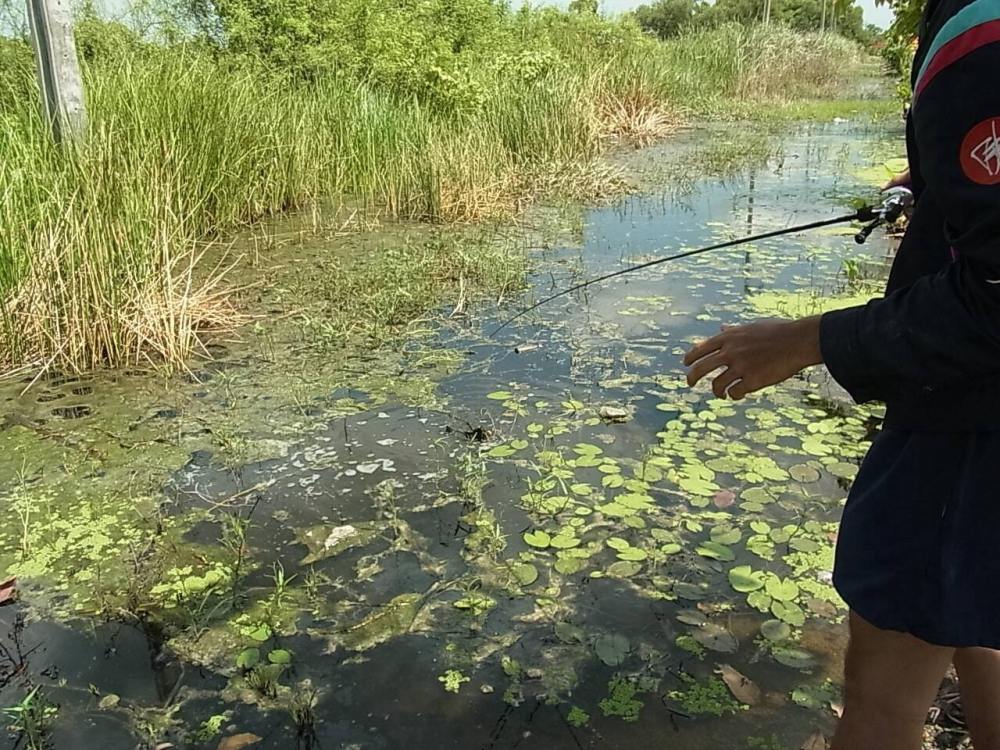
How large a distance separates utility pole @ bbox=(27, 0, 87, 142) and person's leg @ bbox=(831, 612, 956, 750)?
4.93 meters

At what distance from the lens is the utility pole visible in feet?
15.7

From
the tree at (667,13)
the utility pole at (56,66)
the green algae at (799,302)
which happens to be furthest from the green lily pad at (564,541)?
the tree at (667,13)

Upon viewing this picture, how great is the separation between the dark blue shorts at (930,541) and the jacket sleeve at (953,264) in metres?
0.10

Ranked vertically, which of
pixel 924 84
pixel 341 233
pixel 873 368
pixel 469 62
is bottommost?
pixel 341 233

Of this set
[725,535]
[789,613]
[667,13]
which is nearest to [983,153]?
[789,613]

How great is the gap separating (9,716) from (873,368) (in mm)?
2121

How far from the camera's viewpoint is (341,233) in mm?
6852

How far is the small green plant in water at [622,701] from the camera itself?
202cm

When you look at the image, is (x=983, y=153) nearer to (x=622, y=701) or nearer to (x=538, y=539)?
(x=622, y=701)

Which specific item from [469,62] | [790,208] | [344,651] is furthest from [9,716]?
[469,62]

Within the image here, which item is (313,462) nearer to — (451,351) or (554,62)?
(451,351)

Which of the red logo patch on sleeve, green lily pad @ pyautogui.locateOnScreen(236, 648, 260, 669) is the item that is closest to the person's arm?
the red logo patch on sleeve

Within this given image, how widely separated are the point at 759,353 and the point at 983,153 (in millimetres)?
422

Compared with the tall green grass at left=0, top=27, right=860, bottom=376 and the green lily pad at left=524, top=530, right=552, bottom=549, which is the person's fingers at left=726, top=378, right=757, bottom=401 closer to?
the green lily pad at left=524, top=530, right=552, bottom=549
